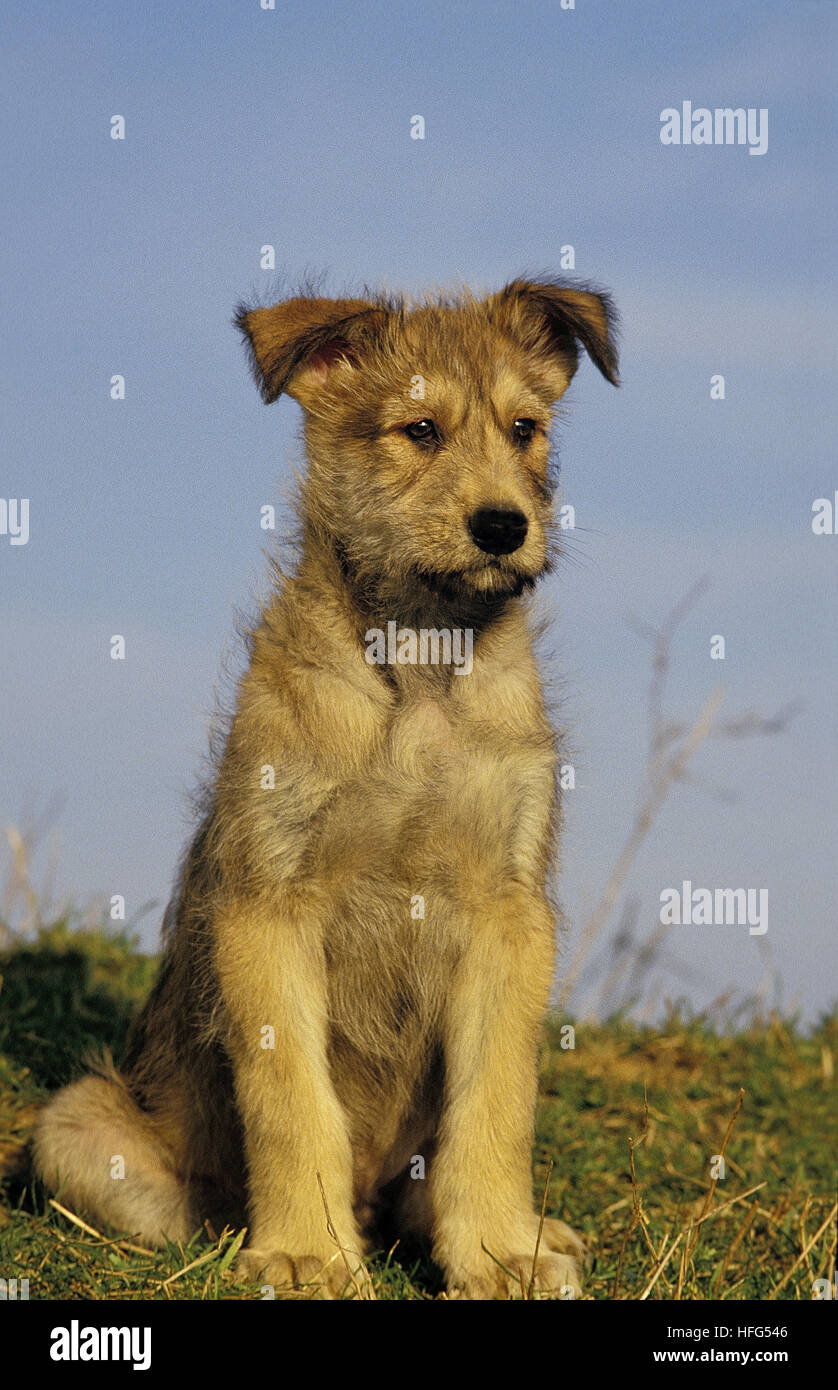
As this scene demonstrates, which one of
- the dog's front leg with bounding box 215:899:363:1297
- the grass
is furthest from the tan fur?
the grass

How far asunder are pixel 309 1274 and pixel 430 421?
267cm

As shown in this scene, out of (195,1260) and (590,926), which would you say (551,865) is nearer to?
(195,1260)

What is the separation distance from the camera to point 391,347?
206 inches

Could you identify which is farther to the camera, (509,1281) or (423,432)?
(423,432)

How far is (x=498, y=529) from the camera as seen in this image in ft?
15.5

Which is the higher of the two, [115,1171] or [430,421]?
[430,421]

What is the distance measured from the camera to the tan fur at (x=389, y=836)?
188 inches

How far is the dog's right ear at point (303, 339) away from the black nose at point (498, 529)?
33.8 inches

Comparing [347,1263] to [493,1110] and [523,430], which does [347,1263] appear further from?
[523,430]

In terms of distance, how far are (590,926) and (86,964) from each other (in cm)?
282

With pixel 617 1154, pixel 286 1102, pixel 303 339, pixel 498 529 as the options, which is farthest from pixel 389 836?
pixel 617 1154

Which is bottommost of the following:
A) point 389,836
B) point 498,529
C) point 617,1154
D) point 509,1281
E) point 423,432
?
point 617,1154

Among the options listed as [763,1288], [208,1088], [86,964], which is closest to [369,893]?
[208,1088]

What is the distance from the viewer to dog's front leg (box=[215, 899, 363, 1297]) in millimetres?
4668
